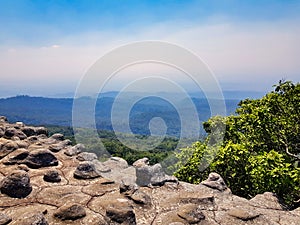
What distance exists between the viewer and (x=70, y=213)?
5980 millimetres

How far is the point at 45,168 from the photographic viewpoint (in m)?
9.60

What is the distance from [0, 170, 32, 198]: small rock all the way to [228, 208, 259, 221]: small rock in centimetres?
565

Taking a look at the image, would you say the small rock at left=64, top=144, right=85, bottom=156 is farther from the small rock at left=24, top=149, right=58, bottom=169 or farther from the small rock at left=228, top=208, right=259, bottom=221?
the small rock at left=228, top=208, right=259, bottom=221

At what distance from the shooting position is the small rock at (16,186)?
23.4 feet

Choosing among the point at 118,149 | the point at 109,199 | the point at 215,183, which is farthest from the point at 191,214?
the point at 118,149

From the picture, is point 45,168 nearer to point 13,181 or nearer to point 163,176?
point 13,181

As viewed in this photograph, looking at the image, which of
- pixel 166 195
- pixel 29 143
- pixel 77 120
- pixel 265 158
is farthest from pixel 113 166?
pixel 265 158

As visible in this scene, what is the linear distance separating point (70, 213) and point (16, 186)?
7.30 feet

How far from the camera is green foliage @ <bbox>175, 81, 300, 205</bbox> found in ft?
32.1

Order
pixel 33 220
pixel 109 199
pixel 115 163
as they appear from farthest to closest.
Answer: pixel 115 163, pixel 109 199, pixel 33 220

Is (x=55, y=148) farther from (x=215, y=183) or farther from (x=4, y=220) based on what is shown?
(x=215, y=183)

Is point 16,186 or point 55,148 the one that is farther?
point 55,148

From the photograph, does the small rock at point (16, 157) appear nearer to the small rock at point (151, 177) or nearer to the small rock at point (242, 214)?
the small rock at point (151, 177)

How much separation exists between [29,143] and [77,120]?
2846 mm
